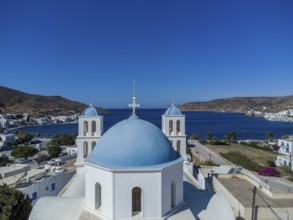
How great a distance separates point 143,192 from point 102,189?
1.28 metres

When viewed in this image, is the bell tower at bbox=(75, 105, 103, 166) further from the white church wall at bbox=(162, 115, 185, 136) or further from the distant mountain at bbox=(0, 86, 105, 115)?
the distant mountain at bbox=(0, 86, 105, 115)

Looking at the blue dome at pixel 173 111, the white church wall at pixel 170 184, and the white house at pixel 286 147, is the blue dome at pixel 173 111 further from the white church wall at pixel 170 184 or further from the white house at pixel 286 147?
the white house at pixel 286 147

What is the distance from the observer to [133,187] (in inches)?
274

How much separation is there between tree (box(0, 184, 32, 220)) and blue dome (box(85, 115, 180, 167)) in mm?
5290

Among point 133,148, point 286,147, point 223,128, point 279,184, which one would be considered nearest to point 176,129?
point 133,148

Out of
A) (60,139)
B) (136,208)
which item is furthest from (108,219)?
(60,139)

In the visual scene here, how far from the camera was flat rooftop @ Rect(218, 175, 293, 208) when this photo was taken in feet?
48.0

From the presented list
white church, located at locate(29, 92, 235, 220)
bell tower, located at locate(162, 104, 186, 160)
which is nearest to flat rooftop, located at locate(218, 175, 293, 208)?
bell tower, located at locate(162, 104, 186, 160)

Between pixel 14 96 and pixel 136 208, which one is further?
pixel 14 96

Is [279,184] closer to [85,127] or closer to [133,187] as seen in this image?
[85,127]

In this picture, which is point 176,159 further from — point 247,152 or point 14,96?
point 14,96

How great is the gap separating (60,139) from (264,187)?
124ft

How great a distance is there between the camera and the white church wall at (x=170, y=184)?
718 centimetres

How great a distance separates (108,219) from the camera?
6.96m
